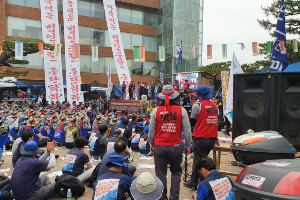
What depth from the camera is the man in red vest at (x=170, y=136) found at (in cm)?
349

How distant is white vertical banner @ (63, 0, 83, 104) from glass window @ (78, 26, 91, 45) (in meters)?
10.5

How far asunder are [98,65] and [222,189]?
30309mm

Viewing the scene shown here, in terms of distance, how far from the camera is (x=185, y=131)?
355 cm

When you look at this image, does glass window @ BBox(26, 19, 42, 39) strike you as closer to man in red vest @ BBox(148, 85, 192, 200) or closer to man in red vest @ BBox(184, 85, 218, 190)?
man in red vest @ BBox(184, 85, 218, 190)

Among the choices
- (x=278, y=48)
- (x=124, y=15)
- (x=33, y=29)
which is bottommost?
(x=278, y=48)

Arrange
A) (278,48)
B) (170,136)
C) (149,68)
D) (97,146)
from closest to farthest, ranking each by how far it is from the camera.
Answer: (170,136)
(97,146)
(278,48)
(149,68)

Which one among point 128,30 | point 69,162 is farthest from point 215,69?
point 69,162

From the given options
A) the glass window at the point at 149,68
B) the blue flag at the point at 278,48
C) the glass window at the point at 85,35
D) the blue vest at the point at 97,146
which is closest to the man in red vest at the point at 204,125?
the blue vest at the point at 97,146

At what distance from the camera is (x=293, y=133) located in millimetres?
3996

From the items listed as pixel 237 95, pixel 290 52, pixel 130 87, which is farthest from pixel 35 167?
pixel 290 52

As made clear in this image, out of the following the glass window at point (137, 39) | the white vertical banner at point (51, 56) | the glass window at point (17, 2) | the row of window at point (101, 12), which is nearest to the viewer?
the white vertical banner at point (51, 56)

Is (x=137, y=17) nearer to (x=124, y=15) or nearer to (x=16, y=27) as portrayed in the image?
(x=124, y=15)

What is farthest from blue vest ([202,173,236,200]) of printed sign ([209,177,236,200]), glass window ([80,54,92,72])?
glass window ([80,54,92,72])

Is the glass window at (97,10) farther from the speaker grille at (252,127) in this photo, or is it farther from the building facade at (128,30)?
the speaker grille at (252,127)
